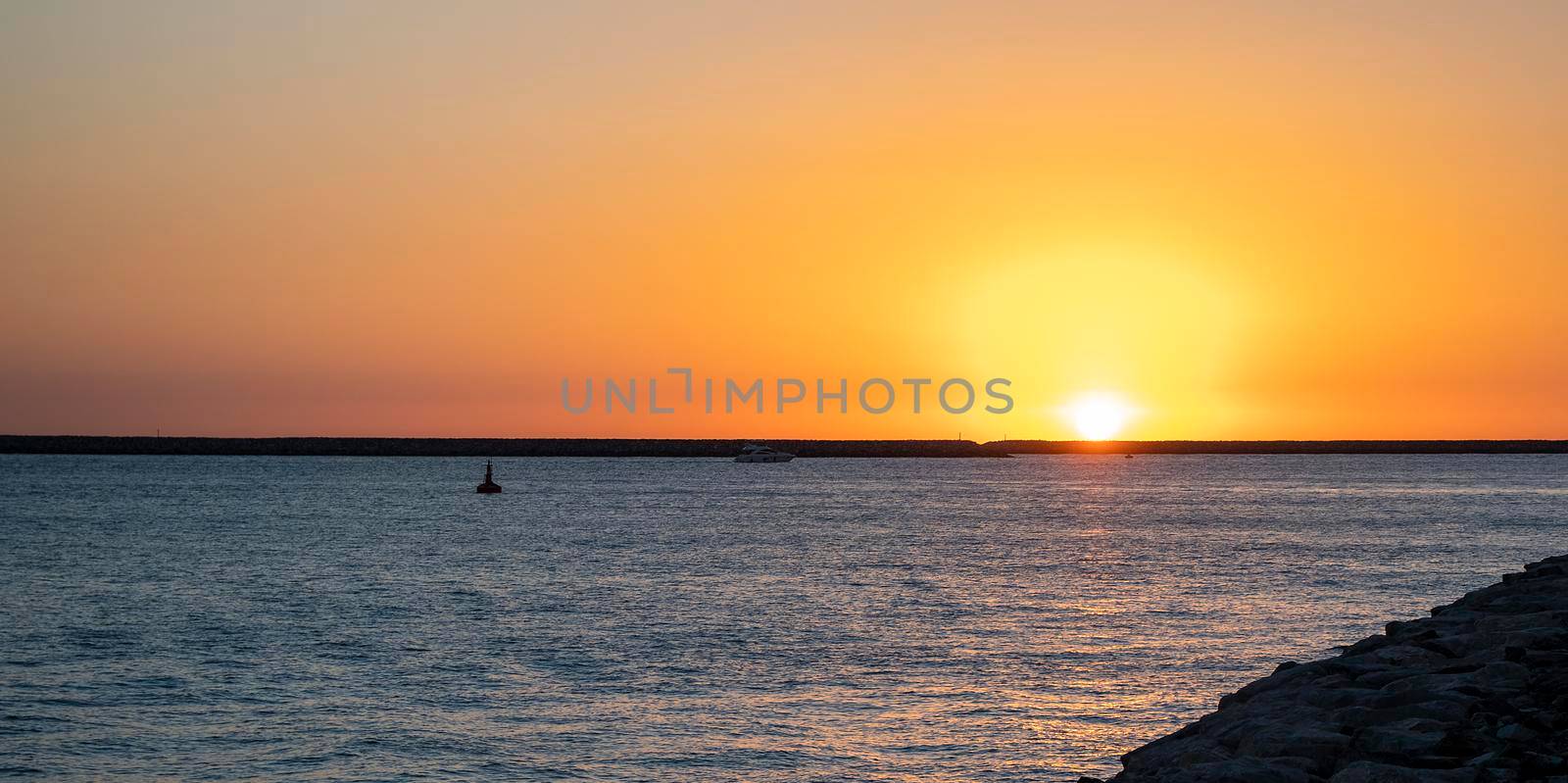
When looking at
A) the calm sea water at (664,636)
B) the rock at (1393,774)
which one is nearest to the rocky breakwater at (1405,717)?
the rock at (1393,774)

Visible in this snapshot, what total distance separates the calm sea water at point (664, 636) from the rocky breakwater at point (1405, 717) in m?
2.90

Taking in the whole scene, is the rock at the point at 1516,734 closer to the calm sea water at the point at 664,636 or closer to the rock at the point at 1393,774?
the rock at the point at 1393,774

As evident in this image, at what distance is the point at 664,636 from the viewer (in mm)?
27969

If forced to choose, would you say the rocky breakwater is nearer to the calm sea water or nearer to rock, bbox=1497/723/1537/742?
rock, bbox=1497/723/1537/742

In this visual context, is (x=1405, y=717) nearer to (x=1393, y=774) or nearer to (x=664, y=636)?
(x=1393, y=774)

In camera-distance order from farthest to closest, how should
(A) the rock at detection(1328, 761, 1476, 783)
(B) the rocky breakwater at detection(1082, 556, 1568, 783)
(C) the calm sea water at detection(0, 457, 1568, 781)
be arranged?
(C) the calm sea water at detection(0, 457, 1568, 781)
(B) the rocky breakwater at detection(1082, 556, 1568, 783)
(A) the rock at detection(1328, 761, 1476, 783)

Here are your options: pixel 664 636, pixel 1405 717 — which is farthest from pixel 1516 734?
pixel 664 636

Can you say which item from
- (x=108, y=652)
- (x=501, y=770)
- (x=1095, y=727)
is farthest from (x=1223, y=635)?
(x=108, y=652)

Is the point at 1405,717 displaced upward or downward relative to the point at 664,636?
upward

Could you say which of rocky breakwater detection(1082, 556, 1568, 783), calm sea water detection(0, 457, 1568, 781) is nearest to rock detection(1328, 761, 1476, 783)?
rocky breakwater detection(1082, 556, 1568, 783)

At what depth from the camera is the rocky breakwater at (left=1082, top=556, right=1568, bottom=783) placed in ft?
35.7

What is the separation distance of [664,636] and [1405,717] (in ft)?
57.3

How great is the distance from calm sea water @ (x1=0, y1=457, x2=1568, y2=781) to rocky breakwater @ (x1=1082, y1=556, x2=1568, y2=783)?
2.90 meters

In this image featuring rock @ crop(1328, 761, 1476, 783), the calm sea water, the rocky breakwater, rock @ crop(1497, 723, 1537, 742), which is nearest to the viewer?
rock @ crop(1328, 761, 1476, 783)
